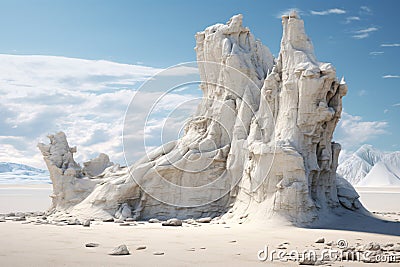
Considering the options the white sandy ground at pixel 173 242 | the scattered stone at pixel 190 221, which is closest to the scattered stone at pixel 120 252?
the white sandy ground at pixel 173 242

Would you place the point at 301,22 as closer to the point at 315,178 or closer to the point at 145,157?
the point at 315,178

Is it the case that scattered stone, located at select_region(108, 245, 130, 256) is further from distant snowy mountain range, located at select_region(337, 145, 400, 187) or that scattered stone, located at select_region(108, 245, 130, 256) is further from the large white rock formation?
distant snowy mountain range, located at select_region(337, 145, 400, 187)

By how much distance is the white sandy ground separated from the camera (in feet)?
24.8

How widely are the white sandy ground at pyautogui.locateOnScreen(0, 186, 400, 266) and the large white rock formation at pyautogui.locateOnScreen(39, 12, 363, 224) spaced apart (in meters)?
1.42

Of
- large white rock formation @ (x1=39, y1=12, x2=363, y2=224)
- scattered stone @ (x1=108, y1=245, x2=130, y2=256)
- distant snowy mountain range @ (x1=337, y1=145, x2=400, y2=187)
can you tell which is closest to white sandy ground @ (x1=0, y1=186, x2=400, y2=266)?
scattered stone @ (x1=108, y1=245, x2=130, y2=256)

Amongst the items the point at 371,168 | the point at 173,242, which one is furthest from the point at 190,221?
the point at 371,168

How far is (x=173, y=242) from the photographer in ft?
32.7

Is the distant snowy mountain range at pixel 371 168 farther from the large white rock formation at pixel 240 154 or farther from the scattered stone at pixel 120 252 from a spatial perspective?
the scattered stone at pixel 120 252

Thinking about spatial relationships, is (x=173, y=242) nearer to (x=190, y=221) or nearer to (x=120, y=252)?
(x=120, y=252)

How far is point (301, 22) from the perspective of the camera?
48.9 feet

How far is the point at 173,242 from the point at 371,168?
85831 millimetres

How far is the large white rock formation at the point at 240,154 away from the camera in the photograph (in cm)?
1370

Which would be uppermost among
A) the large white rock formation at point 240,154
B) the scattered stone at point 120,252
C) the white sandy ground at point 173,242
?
the large white rock formation at point 240,154

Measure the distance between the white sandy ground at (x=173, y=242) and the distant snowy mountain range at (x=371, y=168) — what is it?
236 feet
